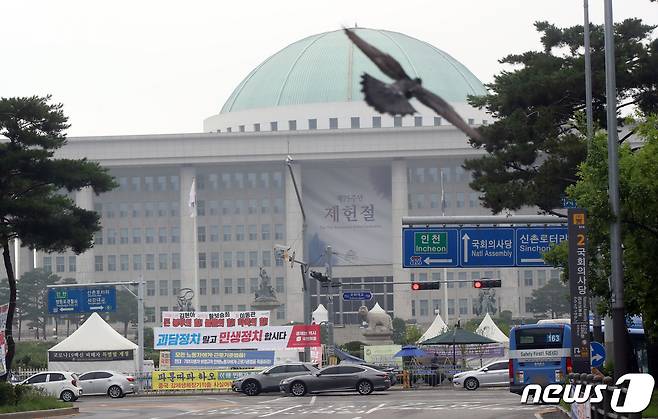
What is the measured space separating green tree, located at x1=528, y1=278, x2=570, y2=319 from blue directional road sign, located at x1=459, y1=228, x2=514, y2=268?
105m

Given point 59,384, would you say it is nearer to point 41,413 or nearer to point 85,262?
point 41,413

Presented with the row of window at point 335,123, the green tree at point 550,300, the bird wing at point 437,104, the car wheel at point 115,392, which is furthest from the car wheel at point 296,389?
the green tree at point 550,300

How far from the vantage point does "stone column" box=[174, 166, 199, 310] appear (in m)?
152

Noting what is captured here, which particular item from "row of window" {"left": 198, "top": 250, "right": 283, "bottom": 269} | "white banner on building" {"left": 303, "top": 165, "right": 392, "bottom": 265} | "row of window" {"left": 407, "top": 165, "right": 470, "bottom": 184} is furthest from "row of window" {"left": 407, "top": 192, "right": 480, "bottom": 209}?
"row of window" {"left": 198, "top": 250, "right": 283, "bottom": 269}

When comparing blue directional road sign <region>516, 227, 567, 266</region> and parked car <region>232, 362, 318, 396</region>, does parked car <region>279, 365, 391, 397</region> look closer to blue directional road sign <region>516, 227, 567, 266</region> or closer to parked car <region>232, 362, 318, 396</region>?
parked car <region>232, 362, 318, 396</region>

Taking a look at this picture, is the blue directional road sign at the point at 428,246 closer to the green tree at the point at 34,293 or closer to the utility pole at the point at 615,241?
the utility pole at the point at 615,241

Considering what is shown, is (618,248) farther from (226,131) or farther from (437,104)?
(226,131)

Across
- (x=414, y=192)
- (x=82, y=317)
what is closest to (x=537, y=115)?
(x=82, y=317)

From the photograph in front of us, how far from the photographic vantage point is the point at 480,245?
149 feet

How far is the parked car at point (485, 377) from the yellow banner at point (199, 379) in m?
10.1

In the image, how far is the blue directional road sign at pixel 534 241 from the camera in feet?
148

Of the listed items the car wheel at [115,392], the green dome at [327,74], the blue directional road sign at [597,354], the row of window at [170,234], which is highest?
the green dome at [327,74]

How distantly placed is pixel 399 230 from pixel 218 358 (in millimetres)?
88945

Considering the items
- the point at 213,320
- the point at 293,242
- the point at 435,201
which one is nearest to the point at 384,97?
the point at 213,320
